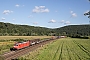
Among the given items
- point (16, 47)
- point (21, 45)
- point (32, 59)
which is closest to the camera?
point (32, 59)

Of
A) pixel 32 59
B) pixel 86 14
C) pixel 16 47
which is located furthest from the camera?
pixel 16 47

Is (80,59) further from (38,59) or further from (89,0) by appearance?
(89,0)

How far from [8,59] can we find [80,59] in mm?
11397

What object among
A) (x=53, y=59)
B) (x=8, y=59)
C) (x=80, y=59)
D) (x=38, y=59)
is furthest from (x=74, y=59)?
(x=8, y=59)

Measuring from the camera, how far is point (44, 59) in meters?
30.9

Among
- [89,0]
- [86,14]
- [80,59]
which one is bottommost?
[80,59]

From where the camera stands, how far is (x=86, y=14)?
22.4 metres

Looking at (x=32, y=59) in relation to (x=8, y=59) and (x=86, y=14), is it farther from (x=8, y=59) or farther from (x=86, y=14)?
(x=86, y=14)

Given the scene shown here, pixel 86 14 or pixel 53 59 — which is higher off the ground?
pixel 86 14

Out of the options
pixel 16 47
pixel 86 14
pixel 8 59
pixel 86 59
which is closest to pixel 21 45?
pixel 16 47

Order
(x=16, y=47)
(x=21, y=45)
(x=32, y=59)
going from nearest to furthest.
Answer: (x=32, y=59) → (x=16, y=47) → (x=21, y=45)

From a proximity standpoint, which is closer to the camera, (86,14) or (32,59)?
(86,14)

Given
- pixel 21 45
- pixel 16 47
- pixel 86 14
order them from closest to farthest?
pixel 86 14 < pixel 16 47 < pixel 21 45

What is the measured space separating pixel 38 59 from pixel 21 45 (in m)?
22.0
